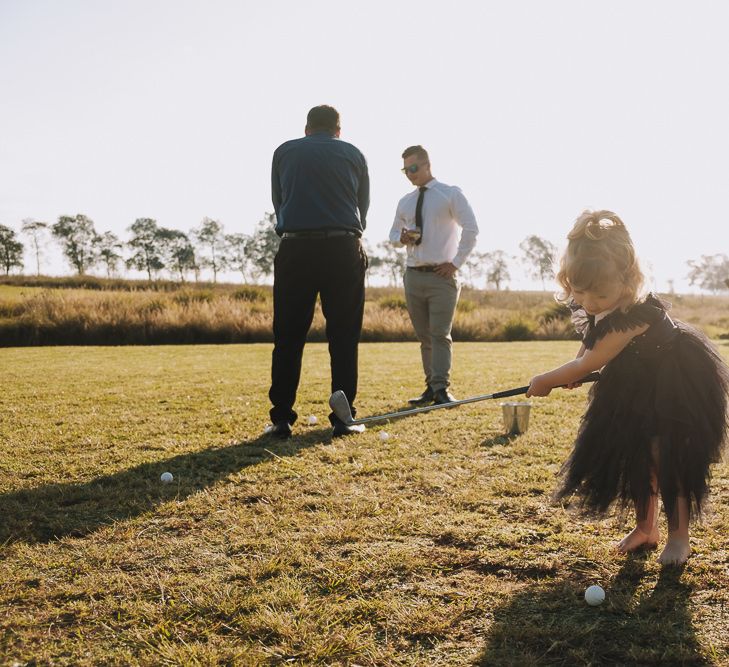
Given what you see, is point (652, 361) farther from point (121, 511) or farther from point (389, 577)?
point (121, 511)

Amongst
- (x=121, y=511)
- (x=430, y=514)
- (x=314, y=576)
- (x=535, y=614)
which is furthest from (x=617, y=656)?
(x=121, y=511)

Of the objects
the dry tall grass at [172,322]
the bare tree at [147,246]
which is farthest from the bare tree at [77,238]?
the dry tall grass at [172,322]

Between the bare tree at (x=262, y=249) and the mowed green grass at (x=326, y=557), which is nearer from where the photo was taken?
the mowed green grass at (x=326, y=557)

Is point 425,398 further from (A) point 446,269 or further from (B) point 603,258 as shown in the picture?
(B) point 603,258

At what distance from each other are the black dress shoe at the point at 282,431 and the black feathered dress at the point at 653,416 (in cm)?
274

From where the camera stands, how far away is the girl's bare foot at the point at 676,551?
2.68m

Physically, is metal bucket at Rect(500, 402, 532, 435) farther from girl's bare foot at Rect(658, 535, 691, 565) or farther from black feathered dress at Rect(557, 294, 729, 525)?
girl's bare foot at Rect(658, 535, 691, 565)

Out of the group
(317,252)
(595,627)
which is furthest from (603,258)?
(317,252)

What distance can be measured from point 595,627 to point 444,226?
16.5 ft

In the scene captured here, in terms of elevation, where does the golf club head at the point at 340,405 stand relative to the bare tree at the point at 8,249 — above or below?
below

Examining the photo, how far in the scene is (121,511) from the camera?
338cm

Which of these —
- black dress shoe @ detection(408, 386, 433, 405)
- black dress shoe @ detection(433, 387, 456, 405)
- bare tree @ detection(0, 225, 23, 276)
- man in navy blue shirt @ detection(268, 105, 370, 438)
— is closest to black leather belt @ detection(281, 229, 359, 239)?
man in navy blue shirt @ detection(268, 105, 370, 438)

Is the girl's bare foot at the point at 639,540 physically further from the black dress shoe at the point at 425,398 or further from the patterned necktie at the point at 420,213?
the patterned necktie at the point at 420,213

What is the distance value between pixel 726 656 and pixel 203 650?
1.58 meters
